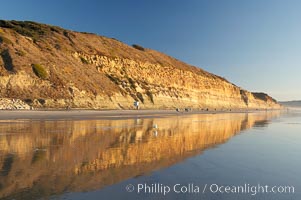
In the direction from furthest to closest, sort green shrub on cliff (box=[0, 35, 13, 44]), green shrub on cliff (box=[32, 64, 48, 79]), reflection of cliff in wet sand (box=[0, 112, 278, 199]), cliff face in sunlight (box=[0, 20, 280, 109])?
1. green shrub on cliff (box=[0, 35, 13, 44])
2. green shrub on cliff (box=[32, 64, 48, 79])
3. cliff face in sunlight (box=[0, 20, 280, 109])
4. reflection of cliff in wet sand (box=[0, 112, 278, 199])

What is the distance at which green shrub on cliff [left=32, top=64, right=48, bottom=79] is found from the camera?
1784 inches

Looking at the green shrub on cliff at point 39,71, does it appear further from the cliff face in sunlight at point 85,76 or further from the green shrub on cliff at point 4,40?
the green shrub on cliff at point 4,40

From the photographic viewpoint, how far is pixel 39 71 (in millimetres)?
45688

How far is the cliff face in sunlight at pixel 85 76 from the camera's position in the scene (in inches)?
1704

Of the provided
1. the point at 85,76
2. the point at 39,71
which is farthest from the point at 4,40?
the point at 85,76

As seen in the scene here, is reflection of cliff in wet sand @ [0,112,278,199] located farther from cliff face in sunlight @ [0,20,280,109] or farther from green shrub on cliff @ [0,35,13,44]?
green shrub on cliff @ [0,35,13,44]

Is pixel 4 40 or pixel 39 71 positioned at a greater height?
pixel 4 40

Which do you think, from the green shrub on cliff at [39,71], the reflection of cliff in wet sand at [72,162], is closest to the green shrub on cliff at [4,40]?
the green shrub on cliff at [39,71]

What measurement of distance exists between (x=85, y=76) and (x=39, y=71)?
10.0 metres

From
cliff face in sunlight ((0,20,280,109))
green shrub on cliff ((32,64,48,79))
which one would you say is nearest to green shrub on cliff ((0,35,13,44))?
cliff face in sunlight ((0,20,280,109))

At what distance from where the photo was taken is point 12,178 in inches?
282

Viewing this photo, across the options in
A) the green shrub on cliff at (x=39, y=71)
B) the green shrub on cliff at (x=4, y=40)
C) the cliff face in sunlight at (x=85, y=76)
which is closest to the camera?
the cliff face in sunlight at (x=85, y=76)

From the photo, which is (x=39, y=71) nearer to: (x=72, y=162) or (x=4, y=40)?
(x=4, y=40)

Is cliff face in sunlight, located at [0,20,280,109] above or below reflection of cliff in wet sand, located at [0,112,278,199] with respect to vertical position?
above
